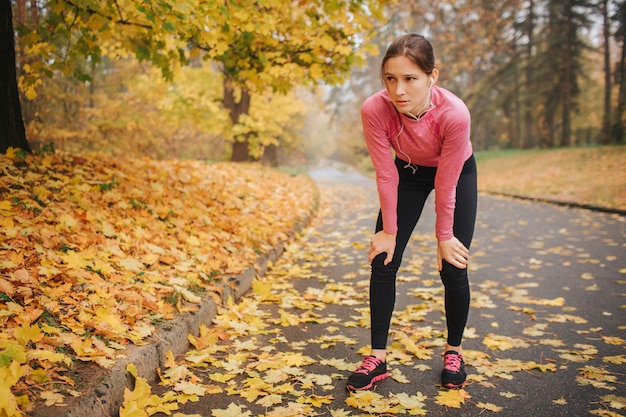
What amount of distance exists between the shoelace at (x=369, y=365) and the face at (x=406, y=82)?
140 cm

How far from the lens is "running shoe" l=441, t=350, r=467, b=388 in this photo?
248 cm

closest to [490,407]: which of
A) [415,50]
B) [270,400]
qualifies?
[270,400]

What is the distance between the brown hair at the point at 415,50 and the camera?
82.4 inches

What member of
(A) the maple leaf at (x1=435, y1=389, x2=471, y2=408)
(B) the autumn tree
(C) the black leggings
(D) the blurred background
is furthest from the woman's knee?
(B) the autumn tree

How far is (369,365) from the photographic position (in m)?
2.51

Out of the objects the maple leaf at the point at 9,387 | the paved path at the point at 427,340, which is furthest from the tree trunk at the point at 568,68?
the maple leaf at the point at 9,387

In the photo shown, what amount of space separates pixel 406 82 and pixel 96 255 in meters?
2.54

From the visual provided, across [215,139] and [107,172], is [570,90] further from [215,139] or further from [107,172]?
Answer: [107,172]

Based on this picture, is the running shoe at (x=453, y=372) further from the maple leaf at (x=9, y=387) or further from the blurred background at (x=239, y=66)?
the blurred background at (x=239, y=66)

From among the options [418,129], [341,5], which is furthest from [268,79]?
[418,129]

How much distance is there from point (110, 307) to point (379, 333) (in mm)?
1615

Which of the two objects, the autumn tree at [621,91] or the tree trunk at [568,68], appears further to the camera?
the tree trunk at [568,68]

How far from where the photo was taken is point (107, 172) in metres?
5.39

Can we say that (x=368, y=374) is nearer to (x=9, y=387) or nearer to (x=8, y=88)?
(x=9, y=387)
